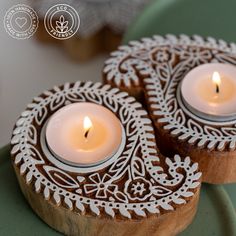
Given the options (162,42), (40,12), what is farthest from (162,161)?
(40,12)

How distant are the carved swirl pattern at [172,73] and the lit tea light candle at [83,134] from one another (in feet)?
0.18

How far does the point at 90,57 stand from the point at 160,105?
0.41m

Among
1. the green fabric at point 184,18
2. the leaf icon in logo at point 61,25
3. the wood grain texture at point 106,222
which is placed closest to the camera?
the wood grain texture at point 106,222

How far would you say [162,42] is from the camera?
0.72 meters

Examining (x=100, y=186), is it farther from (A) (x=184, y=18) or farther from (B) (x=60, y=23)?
(A) (x=184, y=18)

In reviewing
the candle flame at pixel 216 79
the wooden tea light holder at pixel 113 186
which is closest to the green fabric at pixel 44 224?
the wooden tea light holder at pixel 113 186

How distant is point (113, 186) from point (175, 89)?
16 cm

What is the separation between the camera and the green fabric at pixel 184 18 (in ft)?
2.61

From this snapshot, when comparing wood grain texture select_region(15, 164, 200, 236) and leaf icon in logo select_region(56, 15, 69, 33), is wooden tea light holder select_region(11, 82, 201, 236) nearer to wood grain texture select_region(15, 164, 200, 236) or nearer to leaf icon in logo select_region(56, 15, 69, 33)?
wood grain texture select_region(15, 164, 200, 236)

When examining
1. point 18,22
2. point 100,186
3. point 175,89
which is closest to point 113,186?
point 100,186

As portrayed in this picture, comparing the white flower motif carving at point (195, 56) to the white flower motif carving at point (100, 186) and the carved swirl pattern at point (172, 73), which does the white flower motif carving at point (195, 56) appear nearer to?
the carved swirl pattern at point (172, 73)

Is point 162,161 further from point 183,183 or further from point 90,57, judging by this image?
point 90,57

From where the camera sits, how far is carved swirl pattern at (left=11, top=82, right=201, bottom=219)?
1.83ft

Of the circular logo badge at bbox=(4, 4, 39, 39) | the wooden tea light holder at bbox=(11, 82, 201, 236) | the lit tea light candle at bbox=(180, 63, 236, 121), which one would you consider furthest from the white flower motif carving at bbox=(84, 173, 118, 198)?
the circular logo badge at bbox=(4, 4, 39, 39)
